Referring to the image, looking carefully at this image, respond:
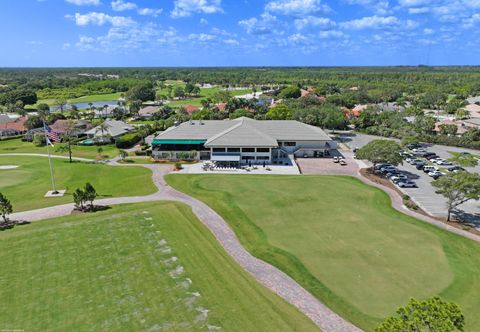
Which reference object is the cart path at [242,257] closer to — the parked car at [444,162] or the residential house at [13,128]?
the parked car at [444,162]

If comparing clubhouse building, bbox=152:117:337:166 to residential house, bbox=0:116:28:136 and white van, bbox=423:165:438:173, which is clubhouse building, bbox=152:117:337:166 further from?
residential house, bbox=0:116:28:136

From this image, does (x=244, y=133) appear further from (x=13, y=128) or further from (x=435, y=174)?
(x=13, y=128)

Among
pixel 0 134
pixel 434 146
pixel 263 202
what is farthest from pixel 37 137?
pixel 434 146

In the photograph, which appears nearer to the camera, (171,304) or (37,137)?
(171,304)

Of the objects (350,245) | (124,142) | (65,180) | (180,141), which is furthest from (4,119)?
(350,245)

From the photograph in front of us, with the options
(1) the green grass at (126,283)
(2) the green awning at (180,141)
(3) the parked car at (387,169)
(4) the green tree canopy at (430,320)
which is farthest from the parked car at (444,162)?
(4) the green tree canopy at (430,320)

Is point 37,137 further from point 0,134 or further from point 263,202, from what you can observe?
point 263,202
